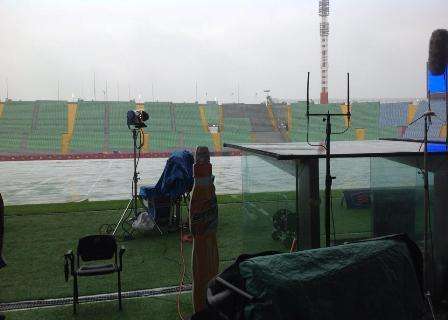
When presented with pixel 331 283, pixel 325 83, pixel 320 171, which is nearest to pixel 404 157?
pixel 320 171

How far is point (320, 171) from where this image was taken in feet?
13.7

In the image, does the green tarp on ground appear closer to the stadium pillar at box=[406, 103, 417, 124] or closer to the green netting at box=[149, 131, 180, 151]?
the green netting at box=[149, 131, 180, 151]

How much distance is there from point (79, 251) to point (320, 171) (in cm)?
286

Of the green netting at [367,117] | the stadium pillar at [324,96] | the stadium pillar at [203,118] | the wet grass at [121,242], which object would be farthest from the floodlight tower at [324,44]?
the wet grass at [121,242]

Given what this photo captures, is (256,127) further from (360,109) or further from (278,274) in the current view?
(278,274)

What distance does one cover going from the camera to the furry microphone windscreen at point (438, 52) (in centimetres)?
394

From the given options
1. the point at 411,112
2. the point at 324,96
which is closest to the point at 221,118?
the point at 411,112

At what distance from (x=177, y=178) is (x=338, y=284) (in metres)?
6.18

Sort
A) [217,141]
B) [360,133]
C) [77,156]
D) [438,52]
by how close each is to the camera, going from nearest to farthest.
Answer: [438,52]
[77,156]
[217,141]
[360,133]

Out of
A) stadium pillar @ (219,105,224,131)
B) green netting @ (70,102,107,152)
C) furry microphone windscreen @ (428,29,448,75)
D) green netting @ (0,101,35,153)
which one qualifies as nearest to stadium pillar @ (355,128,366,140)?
stadium pillar @ (219,105,224,131)

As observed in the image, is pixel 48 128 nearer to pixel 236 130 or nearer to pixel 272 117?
pixel 236 130

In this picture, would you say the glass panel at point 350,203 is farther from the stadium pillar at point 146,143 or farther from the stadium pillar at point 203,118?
the stadium pillar at point 203,118

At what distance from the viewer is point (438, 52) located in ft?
13.2

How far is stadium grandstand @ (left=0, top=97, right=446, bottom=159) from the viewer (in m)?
37.7
